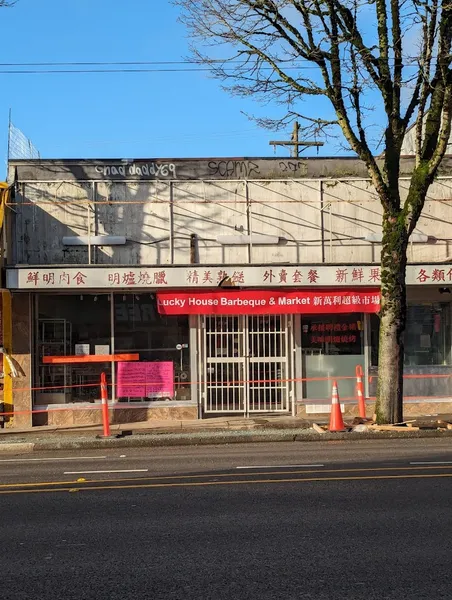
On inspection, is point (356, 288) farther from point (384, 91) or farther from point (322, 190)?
point (384, 91)

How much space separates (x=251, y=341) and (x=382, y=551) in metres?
10.9

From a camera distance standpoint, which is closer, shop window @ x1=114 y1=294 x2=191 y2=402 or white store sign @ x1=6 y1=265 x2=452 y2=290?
white store sign @ x1=6 y1=265 x2=452 y2=290

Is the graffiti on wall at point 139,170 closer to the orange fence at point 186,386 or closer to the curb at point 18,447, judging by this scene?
the orange fence at point 186,386

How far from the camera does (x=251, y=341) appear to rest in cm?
1666

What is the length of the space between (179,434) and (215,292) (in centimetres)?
339

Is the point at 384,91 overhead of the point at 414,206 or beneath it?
overhead

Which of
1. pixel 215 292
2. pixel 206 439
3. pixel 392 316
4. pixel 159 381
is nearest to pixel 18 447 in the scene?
pixel 206 439

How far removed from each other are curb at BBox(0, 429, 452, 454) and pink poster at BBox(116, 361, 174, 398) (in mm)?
2624

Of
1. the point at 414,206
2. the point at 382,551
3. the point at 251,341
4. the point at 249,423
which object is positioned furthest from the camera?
the point at 251,341

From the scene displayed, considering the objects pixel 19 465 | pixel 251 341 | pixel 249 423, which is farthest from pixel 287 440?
pixel 19 465

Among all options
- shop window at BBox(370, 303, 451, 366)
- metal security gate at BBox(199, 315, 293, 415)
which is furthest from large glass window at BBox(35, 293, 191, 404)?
shop window at BBox(370, 303, 451, 366)

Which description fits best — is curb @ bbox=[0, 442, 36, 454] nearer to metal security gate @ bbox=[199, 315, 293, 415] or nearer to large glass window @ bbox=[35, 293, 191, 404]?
large glass window @ bbox=[35, 293, 191, 404]

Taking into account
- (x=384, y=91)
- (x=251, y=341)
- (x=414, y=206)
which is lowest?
(x=251, y=341)

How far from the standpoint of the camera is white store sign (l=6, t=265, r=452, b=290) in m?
15.4
